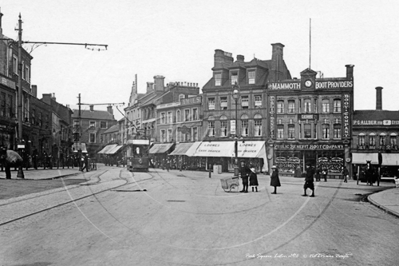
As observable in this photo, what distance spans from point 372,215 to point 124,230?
8798mm

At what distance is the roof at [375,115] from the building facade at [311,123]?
1.84 metres

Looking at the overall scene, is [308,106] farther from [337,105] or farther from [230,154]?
[230,154]

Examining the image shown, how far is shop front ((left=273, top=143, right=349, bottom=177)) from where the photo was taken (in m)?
49.4

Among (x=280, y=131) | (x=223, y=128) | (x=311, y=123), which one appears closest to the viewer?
(x=311, y=123)

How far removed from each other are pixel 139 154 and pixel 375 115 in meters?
25.1

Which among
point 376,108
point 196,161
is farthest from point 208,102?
point 376,108

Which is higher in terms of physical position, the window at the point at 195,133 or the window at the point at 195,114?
the window at the point at 195,114

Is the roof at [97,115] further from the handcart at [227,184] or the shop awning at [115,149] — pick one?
the handcart at [227,184]

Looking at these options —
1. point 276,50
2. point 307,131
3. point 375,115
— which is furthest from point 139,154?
point 375,115

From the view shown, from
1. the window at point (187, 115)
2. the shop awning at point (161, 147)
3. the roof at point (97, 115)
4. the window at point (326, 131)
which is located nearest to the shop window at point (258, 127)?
the window at point (326, 131)

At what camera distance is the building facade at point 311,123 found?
163 ft

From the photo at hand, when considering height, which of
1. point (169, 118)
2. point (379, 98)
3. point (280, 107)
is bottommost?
point (169, 118)

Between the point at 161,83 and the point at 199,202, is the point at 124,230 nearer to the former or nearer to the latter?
the point at 199,202

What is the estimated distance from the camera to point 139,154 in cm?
4484
